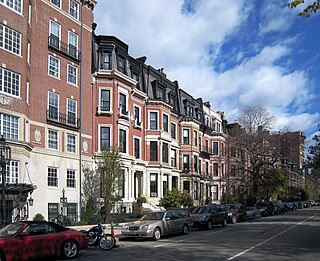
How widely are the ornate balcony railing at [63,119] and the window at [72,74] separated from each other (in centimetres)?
271

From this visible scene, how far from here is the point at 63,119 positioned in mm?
31234

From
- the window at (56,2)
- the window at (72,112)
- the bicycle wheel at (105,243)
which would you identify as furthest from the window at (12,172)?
the window at (56,2)

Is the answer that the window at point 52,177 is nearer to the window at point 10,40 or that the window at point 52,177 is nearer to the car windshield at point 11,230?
the window at point 10,40

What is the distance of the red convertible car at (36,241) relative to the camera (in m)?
12.4

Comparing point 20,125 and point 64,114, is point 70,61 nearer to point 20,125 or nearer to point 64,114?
point 64,114

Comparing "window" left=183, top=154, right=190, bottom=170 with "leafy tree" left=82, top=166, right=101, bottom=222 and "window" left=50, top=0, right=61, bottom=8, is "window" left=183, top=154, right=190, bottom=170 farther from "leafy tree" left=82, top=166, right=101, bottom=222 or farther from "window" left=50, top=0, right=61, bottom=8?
"window" left=50, top=0, right=61, bottom=8

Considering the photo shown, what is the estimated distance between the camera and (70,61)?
3247cm

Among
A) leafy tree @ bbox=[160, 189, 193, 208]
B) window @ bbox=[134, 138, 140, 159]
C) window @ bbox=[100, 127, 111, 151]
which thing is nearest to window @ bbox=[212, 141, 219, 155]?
leafy tree @ bbox=[160, 189, 193, 208]

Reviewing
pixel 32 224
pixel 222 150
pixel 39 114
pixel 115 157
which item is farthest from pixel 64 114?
pixel 222 150

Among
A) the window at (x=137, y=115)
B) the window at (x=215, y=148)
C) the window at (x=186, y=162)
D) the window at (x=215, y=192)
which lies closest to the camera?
the window at (x=137, y=115)

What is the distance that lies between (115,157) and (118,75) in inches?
314

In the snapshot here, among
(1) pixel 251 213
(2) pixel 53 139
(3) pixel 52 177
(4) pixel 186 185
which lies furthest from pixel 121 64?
(4) pixel 186 185

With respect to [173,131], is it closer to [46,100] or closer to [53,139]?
[53,139]

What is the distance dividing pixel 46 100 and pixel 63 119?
6.95 ft
